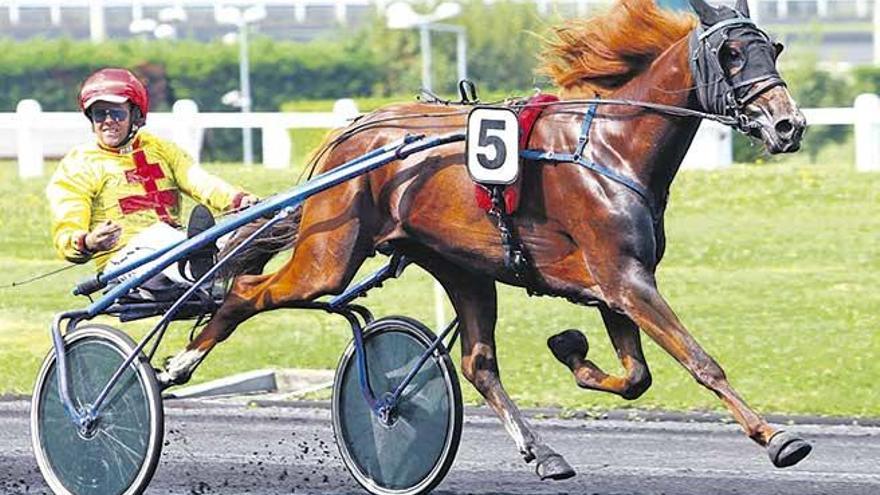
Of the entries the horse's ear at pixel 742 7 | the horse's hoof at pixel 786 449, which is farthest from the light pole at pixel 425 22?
Result: the horse's hoof at pixel 786 449

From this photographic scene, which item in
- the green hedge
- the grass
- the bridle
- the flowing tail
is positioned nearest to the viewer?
the bridle

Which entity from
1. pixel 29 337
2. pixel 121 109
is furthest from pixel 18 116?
pixel 121 109

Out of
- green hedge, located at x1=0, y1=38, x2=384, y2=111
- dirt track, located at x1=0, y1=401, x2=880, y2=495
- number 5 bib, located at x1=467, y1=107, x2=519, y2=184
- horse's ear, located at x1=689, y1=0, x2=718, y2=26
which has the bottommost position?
green hedge, located at x1=0, y1=38, x2=384, y2=111

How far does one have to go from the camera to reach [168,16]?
3791 centimetres

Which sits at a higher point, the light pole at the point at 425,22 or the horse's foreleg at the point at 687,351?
the horse's foreleg at the point at 687,351

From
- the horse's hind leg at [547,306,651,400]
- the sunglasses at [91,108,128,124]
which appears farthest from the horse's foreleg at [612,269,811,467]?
the sunglasses at [91,108,128,124]

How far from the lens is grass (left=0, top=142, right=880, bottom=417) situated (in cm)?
1003

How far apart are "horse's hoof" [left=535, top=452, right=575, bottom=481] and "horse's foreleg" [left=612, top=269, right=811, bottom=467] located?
544mm

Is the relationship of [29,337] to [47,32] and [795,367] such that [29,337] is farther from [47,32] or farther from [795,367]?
[47,32]

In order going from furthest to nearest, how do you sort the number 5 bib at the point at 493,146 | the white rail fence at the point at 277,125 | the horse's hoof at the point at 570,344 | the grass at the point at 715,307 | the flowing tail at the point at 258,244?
the white rail fence at the point at 277,125 → the grass at the point at 715,307 → the flowing tail at the point at 258,244 → the horse's hoof at the point at 570,344 → the number 5 bib at the point at 493,146

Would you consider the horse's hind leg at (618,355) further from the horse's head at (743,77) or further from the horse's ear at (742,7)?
the horse's ear at (742,7)

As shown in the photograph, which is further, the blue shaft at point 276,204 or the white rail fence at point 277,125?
the white rail fence at point 277,125

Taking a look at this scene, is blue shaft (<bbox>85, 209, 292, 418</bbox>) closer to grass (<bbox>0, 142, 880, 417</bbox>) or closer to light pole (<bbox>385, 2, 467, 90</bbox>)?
grass (<bbox>0, 142, 880, 417</bbox>)

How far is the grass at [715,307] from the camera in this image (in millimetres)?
10031
